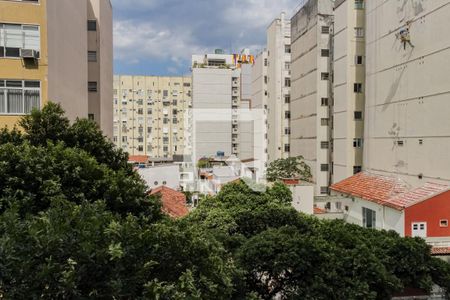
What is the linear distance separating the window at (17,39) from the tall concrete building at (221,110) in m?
46.6

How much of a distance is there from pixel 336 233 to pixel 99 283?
6.35 metres

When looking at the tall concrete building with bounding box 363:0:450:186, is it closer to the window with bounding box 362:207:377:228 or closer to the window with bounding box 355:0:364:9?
the window with bounding box 355:0:364:9

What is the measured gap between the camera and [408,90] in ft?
62.3

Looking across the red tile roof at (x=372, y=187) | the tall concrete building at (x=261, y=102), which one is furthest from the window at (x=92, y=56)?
the tall concrete building at (x=261, y=102)

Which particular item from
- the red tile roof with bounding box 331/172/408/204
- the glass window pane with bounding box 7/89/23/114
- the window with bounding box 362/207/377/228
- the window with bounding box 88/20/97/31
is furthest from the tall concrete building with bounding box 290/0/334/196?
the glass window pane with bounding box 7/89/23/114

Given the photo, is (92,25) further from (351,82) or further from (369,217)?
(369,217)

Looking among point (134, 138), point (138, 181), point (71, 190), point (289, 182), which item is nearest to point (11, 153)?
point (71, 190)

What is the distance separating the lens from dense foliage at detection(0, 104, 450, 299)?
5.46 m

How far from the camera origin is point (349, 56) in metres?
25.0

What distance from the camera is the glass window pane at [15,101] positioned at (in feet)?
40.5

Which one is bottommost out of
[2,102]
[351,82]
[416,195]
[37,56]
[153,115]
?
[416,195]

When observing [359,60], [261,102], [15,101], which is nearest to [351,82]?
→ [359,60]

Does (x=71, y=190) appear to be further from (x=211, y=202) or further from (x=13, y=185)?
(x=211, y=202)

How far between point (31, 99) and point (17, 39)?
2.11m
